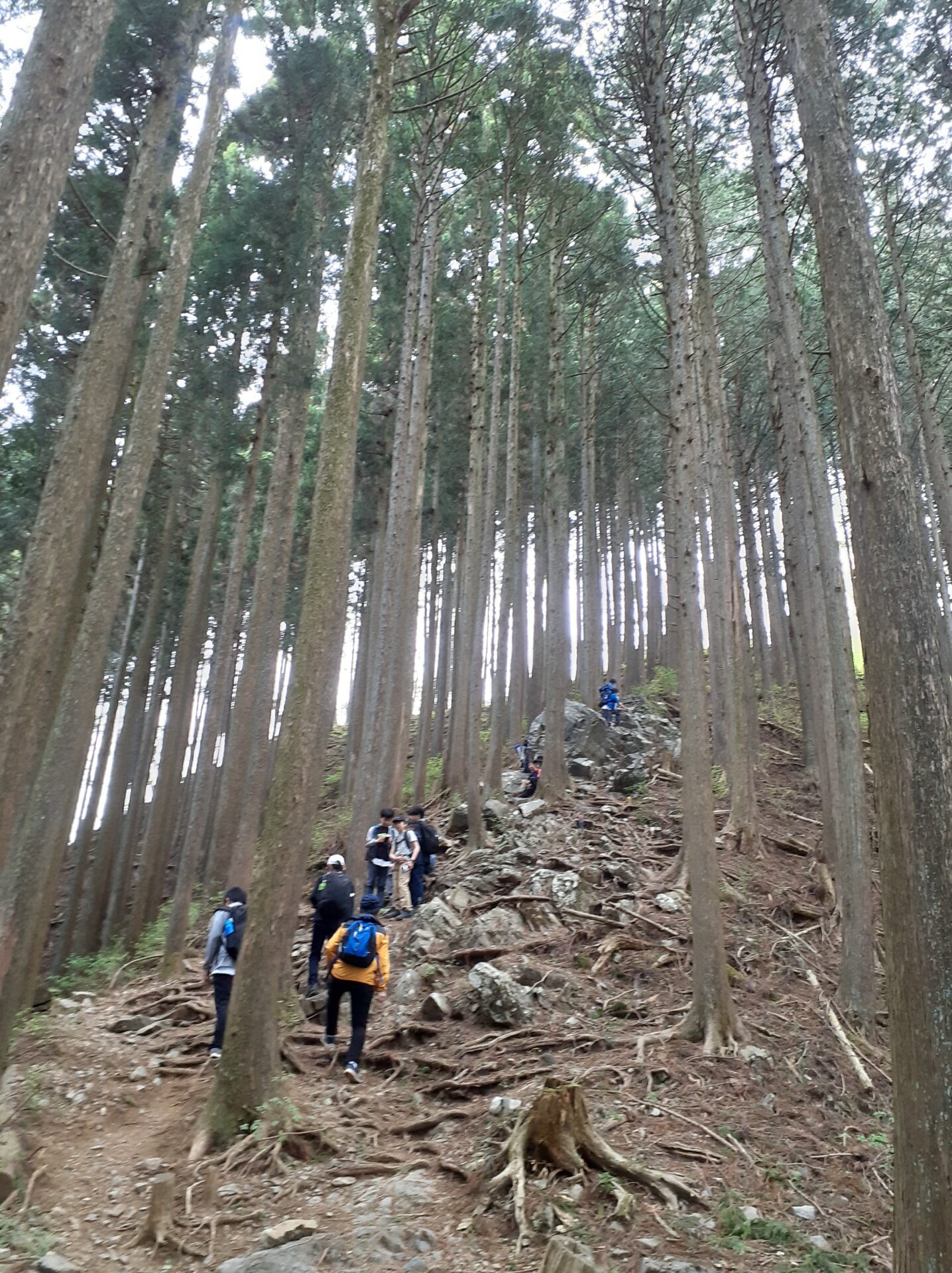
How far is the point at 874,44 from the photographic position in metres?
11.9

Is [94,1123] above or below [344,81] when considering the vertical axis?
below

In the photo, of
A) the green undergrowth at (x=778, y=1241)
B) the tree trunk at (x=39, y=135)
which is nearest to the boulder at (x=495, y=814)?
the green undergrowth at (x=778, y=1241)

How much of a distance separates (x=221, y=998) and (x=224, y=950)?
0.46 metres

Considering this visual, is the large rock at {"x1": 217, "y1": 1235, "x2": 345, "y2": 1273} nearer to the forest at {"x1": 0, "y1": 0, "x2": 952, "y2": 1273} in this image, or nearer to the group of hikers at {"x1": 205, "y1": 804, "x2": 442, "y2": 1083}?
the forest at {"x1": 0, "y1": 0, "x2": 952, "y2": 1273}

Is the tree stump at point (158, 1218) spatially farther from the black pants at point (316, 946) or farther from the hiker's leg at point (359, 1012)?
the black pants at point (316, 946)

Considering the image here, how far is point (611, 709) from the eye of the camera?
1733 cm

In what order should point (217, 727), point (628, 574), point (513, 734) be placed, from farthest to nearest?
point (628, 574) → point (513, 734) → point (217, 727)

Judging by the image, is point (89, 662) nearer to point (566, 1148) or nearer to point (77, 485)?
point (77, 485)

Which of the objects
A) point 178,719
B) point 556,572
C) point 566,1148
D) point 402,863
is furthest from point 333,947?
point 556,572

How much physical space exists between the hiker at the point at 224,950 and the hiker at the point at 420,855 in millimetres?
3859

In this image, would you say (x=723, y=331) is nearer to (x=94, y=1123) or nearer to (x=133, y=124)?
(x=133, y=124)

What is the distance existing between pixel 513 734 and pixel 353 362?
1541 cm

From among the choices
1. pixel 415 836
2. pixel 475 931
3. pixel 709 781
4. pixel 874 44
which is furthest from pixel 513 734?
pixel 874 44

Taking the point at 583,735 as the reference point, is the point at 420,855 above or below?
below
